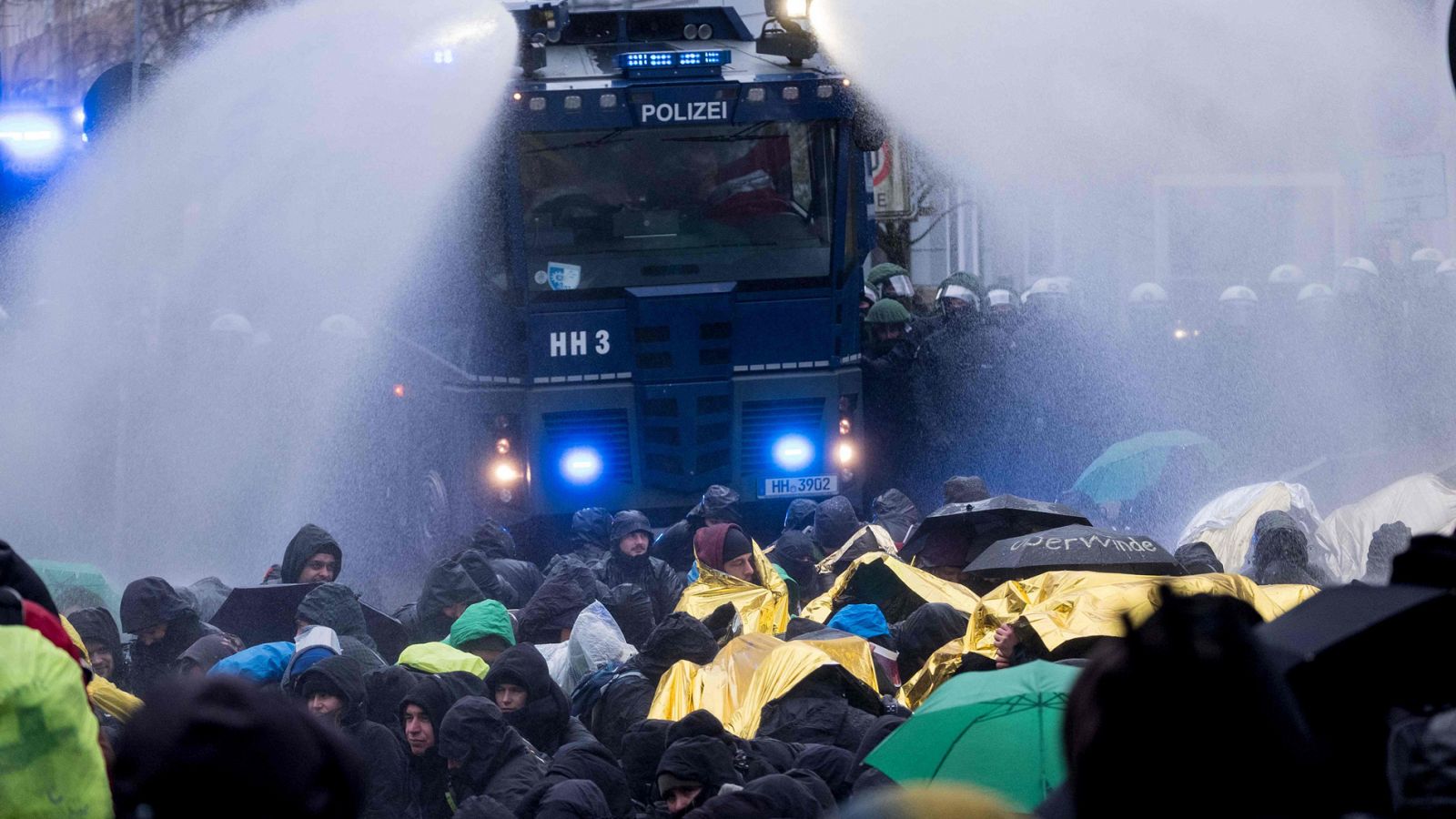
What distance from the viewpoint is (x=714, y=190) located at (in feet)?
35.6

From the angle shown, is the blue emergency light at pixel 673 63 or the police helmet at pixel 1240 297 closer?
the blue emergency light at pixel 673 63

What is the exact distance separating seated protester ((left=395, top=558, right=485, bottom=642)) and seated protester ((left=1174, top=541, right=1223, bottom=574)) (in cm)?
309

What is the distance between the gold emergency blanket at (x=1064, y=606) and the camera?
5.61 m

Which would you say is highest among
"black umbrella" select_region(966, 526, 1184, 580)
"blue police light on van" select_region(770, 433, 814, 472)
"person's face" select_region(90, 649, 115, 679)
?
"blue police light on van" select_region(770, 433, 814, 472)

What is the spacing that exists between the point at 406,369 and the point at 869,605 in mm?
5101

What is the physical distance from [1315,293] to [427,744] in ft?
37.7

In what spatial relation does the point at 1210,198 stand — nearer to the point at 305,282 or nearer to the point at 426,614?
the point at 305,282

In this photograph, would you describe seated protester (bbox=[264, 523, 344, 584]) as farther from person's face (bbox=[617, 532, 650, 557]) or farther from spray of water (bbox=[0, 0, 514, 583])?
spray of water (bbox=[0, 0, 514, 583])

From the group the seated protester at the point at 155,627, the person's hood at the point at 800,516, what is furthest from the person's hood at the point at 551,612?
the person's hood at the point at 800,516

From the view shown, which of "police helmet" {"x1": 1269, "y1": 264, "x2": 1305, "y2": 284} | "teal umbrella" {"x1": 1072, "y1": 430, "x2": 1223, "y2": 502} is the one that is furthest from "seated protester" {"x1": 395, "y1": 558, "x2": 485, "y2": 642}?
"police helmet" {"x1": 1269, "y1": 264, "x2": 1305, "y2": 284}

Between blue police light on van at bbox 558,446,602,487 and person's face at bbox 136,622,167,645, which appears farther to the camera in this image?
blue police light on van at bbox 558,446,602,487

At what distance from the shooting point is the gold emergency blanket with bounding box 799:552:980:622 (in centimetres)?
780

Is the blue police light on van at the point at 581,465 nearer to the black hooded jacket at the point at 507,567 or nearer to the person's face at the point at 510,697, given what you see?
the black hooded jacket at the point at 507,567

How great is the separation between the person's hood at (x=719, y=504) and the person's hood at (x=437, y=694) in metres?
4.44
